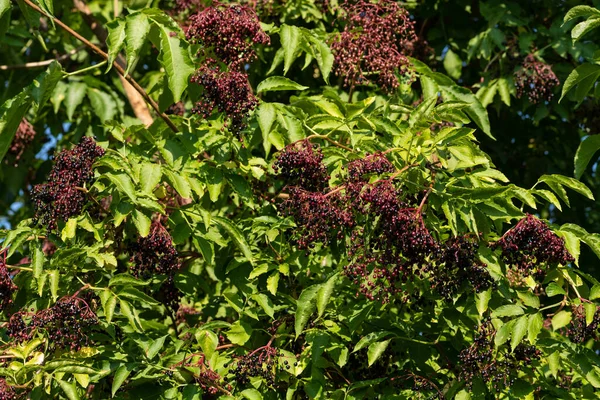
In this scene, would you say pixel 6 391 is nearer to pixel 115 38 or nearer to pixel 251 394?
pixel 251 394

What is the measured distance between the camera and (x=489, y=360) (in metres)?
3.13

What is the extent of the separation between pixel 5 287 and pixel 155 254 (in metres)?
0.48

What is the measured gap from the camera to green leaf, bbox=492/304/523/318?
3180mm

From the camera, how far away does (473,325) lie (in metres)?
3.44

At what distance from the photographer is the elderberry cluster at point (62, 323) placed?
9.93 ft

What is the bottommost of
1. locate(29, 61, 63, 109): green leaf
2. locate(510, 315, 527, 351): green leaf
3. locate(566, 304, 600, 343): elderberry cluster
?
locate(566, 304, 600, 343): elderberry cluster

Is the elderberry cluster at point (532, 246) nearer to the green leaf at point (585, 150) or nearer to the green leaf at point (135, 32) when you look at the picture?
the green leaf at point (585, 150)

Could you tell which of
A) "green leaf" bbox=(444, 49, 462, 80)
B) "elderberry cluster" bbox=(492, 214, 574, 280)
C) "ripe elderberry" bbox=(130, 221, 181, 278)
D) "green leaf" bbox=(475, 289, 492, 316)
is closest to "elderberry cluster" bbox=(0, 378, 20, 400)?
"ripe elderberry" bbox=(130, 221, 181, 278)

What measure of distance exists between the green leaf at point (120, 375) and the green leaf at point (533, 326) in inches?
48.7

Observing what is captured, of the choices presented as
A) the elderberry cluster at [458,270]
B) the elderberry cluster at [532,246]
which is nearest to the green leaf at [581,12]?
the elderberry cluster at [532,246]

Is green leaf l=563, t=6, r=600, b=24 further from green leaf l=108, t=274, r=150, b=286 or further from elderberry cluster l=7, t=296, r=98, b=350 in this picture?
elderberry cluster l=7, t=296, r=98, b=350

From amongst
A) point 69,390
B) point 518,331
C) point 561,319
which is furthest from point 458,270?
point 69,390

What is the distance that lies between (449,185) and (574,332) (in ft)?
2.04

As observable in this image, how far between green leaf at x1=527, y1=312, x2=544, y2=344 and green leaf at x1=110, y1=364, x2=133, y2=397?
1.24 meters
